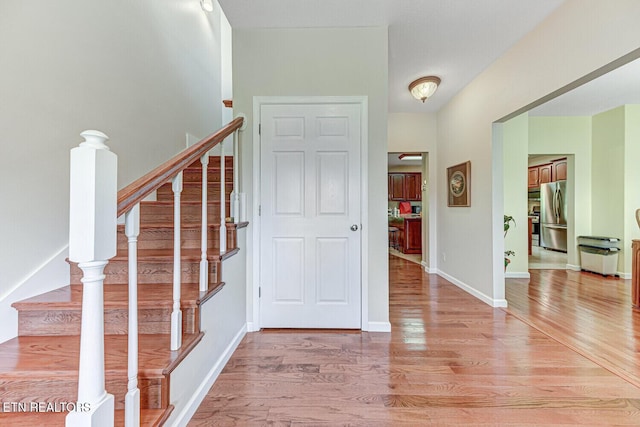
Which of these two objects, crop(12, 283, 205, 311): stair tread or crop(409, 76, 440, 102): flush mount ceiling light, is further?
crop(409, 76, 440, 102): flush mount ceiling light

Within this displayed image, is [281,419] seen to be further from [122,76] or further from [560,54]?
[560,54]

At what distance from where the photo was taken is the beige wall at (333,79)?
98.1 inches

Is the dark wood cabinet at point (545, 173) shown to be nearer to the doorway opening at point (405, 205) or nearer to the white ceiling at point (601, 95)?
the white ceiling at point (601, 95)

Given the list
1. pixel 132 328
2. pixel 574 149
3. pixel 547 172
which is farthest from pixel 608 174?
pixel 132 328

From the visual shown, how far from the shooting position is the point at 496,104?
3078mm

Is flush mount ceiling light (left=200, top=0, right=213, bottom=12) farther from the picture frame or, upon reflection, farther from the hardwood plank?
the hardwood plank

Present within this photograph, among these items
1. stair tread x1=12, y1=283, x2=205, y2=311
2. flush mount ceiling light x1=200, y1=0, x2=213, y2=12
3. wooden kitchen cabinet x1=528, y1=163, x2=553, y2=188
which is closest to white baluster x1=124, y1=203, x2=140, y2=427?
stair tread x1=12, y1=283, x2=205, y2=311

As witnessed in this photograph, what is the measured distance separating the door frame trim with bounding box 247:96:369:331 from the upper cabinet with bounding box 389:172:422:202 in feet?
20.1

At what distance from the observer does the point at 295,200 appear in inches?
101

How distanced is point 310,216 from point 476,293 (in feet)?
7.69

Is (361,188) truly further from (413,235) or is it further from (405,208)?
(405,208)

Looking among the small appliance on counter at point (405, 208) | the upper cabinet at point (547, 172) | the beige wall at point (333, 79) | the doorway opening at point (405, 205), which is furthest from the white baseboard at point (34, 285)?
the small appliance on counter at point (405, 208)

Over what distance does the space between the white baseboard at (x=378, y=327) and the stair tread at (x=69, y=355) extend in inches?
58.6

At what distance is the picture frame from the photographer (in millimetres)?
3641
